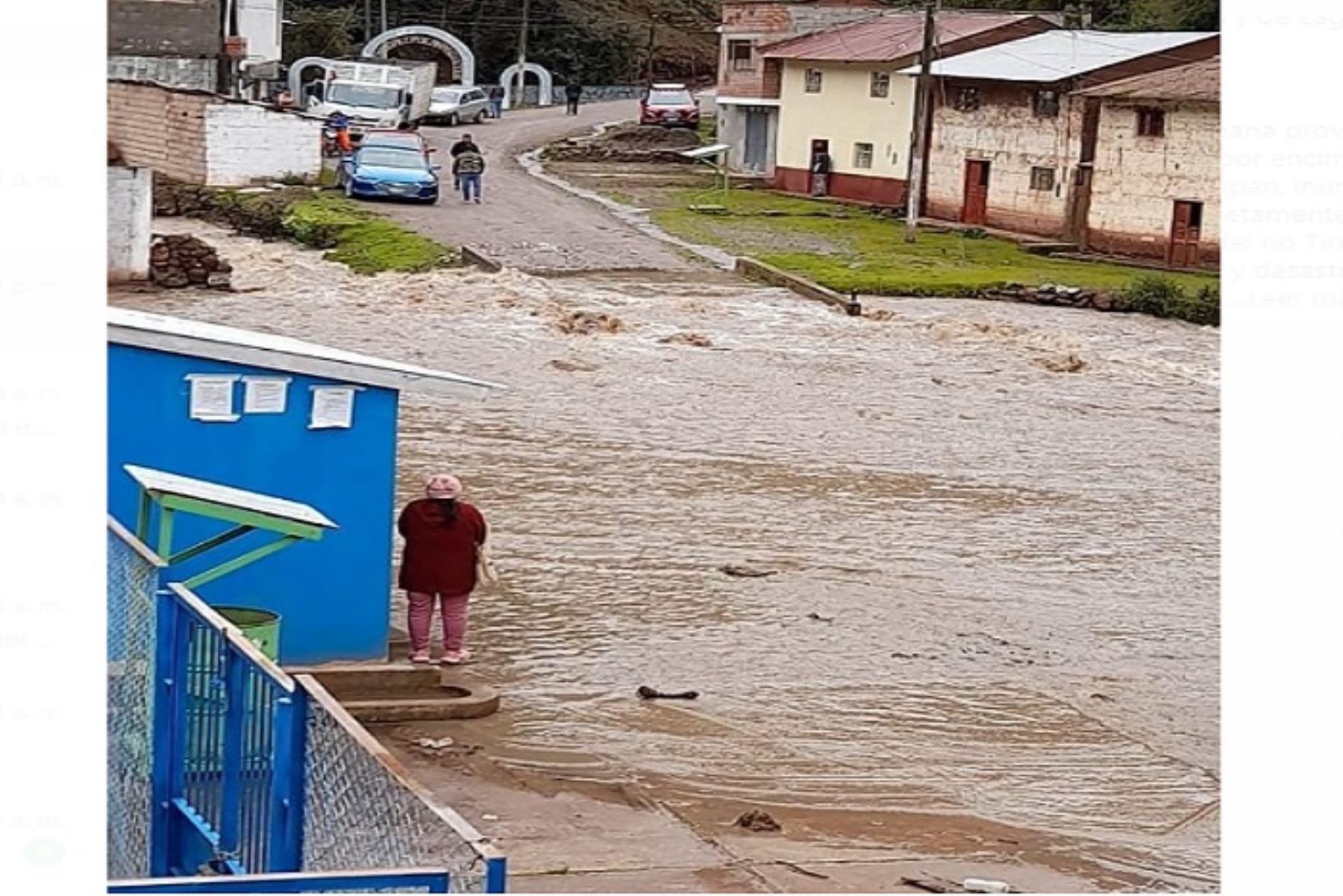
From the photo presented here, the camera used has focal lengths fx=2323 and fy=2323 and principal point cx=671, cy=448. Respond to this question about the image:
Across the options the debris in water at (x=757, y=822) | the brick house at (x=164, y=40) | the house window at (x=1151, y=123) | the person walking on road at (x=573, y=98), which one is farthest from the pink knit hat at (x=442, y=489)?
the person walking on road at (x=573, y=98)

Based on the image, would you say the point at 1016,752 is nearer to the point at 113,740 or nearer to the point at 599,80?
the point at 113,740

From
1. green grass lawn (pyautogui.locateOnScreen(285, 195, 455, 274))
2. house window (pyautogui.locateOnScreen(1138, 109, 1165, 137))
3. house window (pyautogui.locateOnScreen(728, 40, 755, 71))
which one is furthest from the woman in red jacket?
house window (pyautogui.locateOnScreen(728, 40, 755, 71))

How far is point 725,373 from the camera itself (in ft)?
94.5

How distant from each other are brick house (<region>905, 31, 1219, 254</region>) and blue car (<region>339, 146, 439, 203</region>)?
11.0 m

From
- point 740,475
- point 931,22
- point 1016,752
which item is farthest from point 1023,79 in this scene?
point 1016,752

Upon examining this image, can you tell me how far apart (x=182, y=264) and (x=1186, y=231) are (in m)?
18.2

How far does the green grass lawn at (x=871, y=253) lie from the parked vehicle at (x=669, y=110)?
16874 mm

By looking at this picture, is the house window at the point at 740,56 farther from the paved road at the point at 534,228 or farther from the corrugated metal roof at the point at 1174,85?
the corrugated metal roof at the point at 1174,85

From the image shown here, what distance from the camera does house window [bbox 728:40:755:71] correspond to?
59500 mm

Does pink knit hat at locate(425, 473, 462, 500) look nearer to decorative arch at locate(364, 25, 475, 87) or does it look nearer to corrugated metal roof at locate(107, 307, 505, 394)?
corrugated metal roof at locate(107, 307, 505, 394)

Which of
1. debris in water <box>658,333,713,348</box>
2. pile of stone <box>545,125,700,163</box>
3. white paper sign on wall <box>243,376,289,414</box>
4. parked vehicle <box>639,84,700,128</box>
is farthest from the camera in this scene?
parked vehicle <box>639,84,700,128</box>

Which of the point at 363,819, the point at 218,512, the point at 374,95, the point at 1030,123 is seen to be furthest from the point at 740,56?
the point at 363,819

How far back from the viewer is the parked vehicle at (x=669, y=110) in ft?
220
